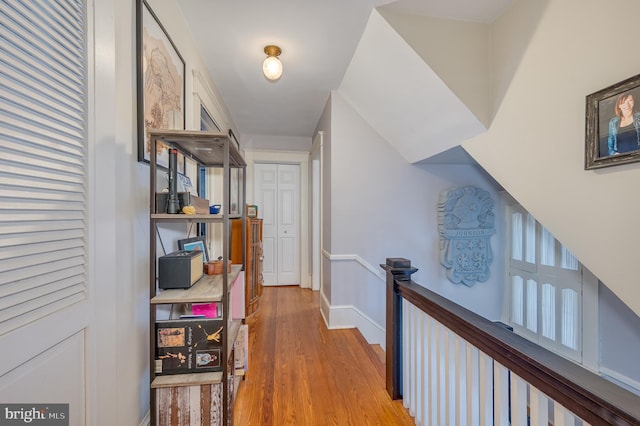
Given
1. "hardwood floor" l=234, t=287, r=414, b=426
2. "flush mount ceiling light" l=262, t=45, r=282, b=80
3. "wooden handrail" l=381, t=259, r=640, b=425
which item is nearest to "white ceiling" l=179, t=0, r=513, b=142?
"flush mount ceiling light" l=262, t=45, r=282, b=80

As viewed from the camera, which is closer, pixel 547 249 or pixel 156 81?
pixel 156 81

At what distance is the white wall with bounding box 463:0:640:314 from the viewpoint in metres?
1.29

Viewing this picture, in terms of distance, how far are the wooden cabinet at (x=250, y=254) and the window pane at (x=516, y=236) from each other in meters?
3.04

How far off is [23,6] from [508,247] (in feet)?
13.0

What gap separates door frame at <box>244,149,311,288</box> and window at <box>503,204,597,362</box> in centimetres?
280

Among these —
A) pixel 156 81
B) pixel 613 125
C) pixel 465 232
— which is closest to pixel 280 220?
pixel 465 232

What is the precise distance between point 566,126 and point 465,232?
5.46 ft

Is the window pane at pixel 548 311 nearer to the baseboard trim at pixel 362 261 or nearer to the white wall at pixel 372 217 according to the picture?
the white wall at pixel 372 217

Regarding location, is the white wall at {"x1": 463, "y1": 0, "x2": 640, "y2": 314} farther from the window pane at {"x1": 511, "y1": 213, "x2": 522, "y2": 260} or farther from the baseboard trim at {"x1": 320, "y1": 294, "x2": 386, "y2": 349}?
the baseboard trim at {"x1": 320, "y1": 294, "x2": 386, "y2": 349}

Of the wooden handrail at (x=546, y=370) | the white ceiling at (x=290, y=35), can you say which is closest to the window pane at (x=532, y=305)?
the wooden handrail at (x=546, y=370)

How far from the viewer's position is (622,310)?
2.14 m

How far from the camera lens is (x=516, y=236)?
121 inches

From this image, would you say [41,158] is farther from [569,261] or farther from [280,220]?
[280,220]

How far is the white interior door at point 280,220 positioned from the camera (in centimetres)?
453
